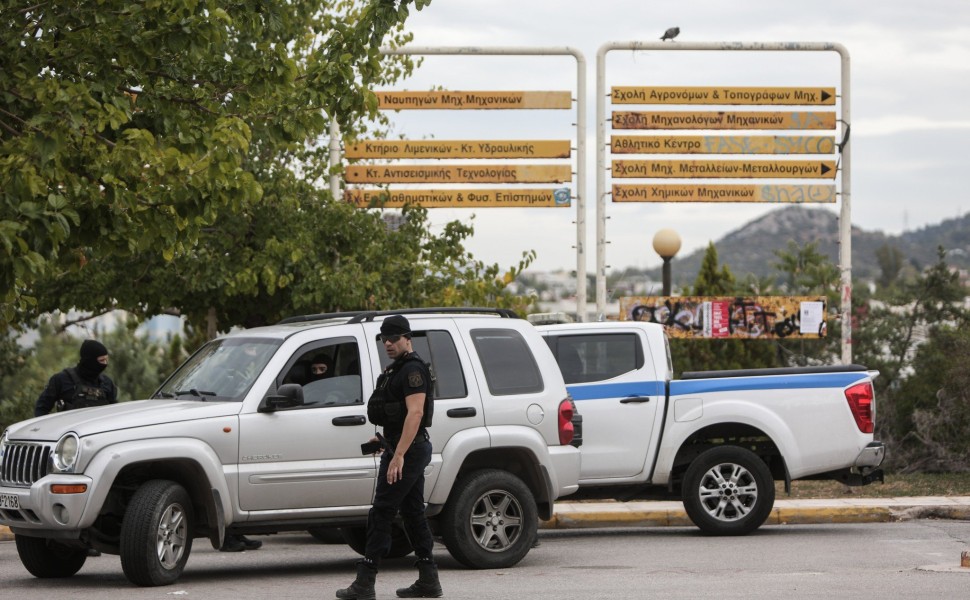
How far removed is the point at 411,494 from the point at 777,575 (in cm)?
276

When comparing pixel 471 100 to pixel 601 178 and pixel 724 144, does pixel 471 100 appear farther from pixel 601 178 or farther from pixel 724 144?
pixel 724 144

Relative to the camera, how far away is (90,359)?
1241 cm

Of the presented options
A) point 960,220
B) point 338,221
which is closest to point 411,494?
point 338,221

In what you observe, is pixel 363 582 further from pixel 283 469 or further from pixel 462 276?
pixel 462 276

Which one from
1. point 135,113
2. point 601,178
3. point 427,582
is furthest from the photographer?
point 601,178

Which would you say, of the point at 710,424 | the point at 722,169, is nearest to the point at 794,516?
the point at 710,424

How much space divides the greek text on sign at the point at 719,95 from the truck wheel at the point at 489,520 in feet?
34.9

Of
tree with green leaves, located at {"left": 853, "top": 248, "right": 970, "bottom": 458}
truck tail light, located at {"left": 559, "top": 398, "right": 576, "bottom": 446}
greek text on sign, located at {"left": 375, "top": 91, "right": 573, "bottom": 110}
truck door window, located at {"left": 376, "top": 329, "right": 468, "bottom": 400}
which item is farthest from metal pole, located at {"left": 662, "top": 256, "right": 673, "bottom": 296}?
truck door window, located at {"left": 376, "top": 329, "right": 468, "bottom": 400}

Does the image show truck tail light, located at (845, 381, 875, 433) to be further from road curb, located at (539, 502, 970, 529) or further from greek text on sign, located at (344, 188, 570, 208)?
greek text on sign, located at (344, 188, 570, 208)

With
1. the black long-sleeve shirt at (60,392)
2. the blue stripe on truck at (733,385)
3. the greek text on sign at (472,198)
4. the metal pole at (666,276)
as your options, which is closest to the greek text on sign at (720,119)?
the greek text on sign at (472,198)

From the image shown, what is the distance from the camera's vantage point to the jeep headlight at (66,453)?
940 centimetres

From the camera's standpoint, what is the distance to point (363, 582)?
884 centimetres

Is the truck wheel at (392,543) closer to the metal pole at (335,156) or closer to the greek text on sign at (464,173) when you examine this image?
the metal pole at (335,156)

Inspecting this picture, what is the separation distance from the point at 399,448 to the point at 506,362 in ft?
7.73
